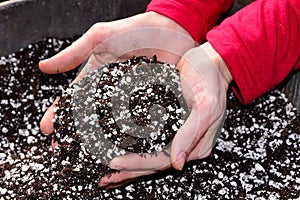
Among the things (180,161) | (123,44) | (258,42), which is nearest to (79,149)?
(180,161)

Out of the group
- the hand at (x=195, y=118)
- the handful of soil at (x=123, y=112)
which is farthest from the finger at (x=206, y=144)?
the handful of soil at (x=123, y=112)

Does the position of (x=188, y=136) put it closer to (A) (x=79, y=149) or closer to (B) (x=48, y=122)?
(A) (x=79, y=149)

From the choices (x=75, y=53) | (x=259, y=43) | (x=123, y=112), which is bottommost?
(x=259, y=43)

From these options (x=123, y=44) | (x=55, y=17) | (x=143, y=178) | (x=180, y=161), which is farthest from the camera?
(x=55, y=17)

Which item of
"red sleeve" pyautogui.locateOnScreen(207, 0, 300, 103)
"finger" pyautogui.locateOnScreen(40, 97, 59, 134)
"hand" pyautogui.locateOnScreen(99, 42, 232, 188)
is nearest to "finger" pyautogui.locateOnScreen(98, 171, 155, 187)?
"hand" pyautogui.locateOnScreen(99, 42, 232, 188)

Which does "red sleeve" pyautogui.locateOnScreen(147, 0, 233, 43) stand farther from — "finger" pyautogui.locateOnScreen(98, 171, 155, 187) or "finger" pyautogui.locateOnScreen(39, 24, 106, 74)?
"finger" pyautogui.locateOnScreen(98, 171, 155, 187)

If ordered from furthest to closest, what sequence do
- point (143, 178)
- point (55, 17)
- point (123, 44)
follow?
point (55, 17), point (123, 44), point (143, 178)
